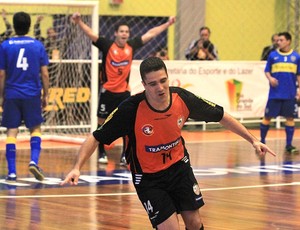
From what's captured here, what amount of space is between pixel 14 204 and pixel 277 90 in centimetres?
704

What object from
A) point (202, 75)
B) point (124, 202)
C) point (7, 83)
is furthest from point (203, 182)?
point (202, 75)

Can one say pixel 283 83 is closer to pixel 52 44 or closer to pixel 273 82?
pixel 273 82

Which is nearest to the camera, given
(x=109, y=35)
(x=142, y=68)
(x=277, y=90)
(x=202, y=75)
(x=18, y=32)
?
(x=142, y=68)

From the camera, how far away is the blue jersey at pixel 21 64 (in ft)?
38.7

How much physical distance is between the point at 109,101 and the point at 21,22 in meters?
2.67

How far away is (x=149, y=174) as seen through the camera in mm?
7199

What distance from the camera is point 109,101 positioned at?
552 inches

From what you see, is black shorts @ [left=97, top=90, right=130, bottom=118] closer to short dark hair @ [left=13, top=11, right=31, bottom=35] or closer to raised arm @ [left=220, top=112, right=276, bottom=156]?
short dark hair @ [left=13, top=11, right=31, bottom=35]

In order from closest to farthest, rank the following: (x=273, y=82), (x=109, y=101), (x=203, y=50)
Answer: (x=109, y=101) → (x=273, y=82) → (x=203, y=50)

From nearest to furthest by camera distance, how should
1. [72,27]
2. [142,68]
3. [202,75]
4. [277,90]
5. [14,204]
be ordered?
[142,68] < [14,204] < [277,90] < [72,27] < [202,75]

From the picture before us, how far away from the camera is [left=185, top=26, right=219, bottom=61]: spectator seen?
64.6 feet

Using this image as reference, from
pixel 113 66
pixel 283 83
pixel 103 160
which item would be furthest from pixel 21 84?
pixel 283 83

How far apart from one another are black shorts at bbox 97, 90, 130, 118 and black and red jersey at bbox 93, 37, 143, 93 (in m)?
0.06

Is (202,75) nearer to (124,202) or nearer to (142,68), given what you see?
(124,202)
